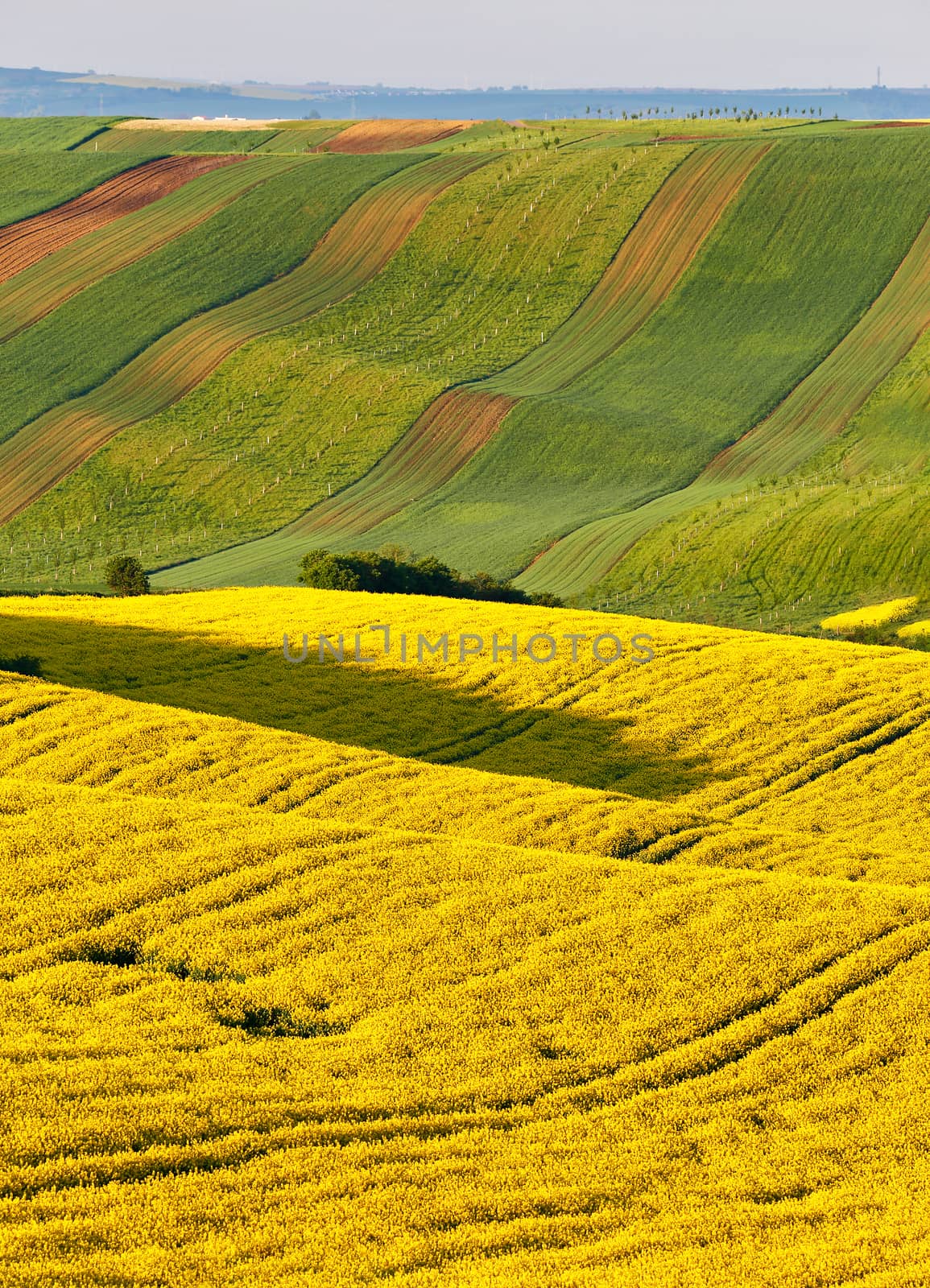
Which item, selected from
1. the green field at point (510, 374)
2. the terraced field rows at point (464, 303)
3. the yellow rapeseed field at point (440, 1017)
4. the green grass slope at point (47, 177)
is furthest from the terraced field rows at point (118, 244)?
the yellow rapeseed field at point (440, 1017)

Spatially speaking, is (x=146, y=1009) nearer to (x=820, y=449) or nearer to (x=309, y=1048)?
(x=309, y=1048)

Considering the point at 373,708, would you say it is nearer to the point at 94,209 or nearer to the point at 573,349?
the point at 573,349

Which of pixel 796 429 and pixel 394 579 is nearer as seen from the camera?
pixel 394 579

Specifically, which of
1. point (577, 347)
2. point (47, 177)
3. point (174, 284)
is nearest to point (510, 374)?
point (577, 347)

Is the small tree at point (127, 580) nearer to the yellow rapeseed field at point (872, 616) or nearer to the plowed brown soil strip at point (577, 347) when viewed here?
the plowed brown soil strip at point (577, 347)

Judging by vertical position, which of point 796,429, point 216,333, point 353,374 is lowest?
point 796,429

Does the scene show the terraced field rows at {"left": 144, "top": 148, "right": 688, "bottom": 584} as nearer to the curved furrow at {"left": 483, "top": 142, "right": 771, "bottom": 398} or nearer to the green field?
the green field
